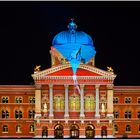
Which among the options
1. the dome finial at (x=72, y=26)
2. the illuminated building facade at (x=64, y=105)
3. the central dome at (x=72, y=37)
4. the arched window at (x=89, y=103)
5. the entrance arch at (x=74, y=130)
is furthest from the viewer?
the central dome at (x=72, y=37)

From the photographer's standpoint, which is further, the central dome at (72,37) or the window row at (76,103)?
the central dome at (72,37)

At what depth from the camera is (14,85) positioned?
54.8 meters

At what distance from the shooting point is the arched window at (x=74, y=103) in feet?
176

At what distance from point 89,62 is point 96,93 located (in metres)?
4.06

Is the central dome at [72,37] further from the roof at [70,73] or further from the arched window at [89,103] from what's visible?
the arched window at [89,103]

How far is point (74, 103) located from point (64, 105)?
2.29ft

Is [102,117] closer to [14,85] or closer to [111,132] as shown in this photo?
[111,132]

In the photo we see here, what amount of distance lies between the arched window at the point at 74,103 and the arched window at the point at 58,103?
1.78ft

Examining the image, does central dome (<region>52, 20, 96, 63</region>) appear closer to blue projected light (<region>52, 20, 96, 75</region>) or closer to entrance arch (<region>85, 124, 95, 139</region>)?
blue projected light (<region>52, 20, 96, 75</region>)

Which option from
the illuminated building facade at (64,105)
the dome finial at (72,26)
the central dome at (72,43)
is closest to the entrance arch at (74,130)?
the illuminated building facade at (64,105)

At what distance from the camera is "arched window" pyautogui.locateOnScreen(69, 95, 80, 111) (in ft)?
176

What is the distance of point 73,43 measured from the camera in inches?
2181

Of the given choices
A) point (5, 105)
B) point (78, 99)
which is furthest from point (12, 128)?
point (78, 99)

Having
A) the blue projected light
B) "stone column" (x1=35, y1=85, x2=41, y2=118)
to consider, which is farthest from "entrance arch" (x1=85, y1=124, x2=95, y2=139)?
the blue projected light
